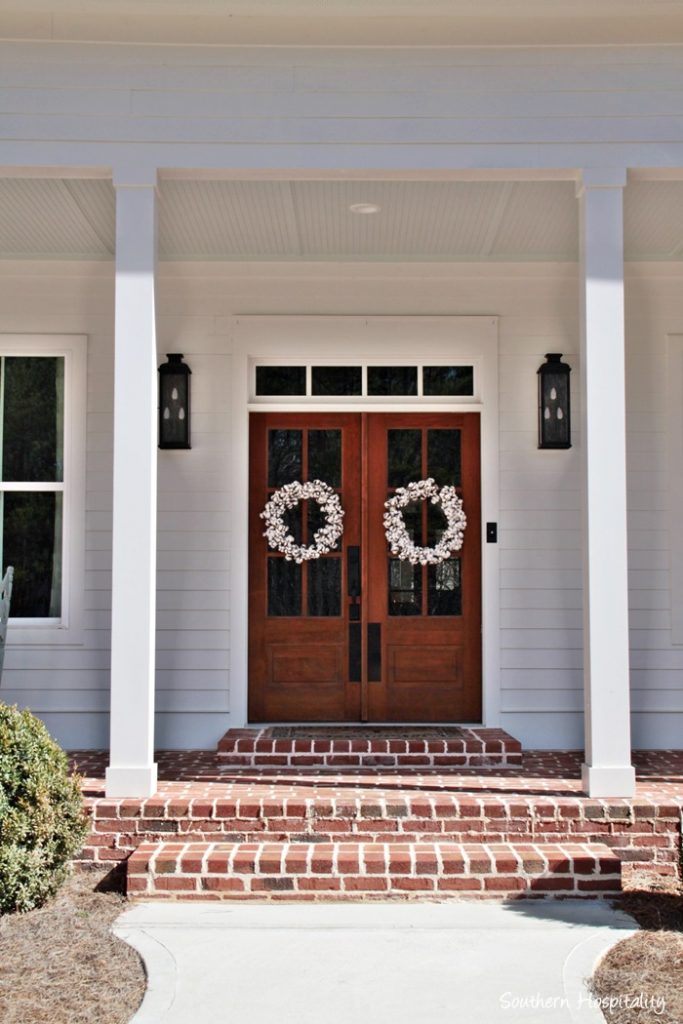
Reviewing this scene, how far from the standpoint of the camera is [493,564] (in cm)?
643

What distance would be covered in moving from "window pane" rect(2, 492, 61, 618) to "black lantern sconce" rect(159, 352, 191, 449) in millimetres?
846

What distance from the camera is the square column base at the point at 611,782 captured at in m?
4.83

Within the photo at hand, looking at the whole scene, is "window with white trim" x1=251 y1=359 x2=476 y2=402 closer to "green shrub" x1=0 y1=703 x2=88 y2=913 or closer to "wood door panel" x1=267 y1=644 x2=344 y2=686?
"wood door panel" x1=267 y1=644 x2=344 y2=686

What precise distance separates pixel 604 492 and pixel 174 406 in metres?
2.82

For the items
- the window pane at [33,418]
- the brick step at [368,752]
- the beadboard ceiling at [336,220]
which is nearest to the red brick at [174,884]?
Result: the brick step at [368,752]

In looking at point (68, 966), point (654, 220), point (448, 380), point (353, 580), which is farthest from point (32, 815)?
point (654, 220)

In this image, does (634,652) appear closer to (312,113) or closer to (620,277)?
(620,277)

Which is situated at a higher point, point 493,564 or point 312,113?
point 312,113

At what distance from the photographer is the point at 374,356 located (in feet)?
21.4

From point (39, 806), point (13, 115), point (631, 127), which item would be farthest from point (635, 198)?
point (39, 806)

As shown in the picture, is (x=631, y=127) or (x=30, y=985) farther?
(x=631, y=127)

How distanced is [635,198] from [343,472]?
2.40m

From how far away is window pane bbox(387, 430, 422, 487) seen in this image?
6543 mm

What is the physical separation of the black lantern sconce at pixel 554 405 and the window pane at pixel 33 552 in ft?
10.3
